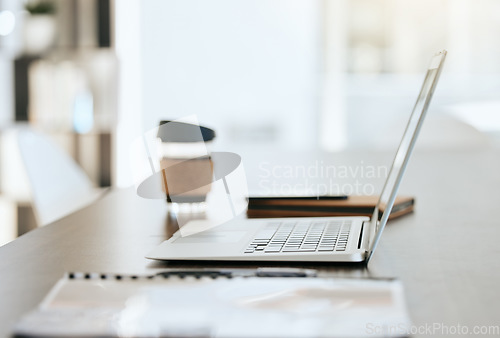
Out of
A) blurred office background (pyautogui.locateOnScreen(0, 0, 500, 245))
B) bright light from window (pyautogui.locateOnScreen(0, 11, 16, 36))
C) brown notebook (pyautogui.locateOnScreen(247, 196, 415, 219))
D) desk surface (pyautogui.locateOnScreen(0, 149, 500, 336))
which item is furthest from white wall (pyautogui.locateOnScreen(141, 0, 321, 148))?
brown notebook (pyautogui.locateOnScreen(247, 196, 415, 219))

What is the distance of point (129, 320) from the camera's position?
469mm

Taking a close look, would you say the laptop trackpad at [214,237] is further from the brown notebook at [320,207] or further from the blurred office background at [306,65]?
the blurred office background at [306,65]

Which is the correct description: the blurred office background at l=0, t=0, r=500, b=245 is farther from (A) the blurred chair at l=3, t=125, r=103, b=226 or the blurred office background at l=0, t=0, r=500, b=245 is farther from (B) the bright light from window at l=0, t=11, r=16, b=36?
(A) the blurred chair at l=3, t=125, r=103, b=226

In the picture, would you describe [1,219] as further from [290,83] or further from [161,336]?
[161,336]

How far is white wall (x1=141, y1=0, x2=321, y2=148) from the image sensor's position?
4227 millimetres

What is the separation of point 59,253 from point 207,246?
0.66 ft

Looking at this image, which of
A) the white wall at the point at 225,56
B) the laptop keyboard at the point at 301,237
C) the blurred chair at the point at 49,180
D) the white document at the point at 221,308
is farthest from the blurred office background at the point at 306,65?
the white document at the point at 221,308

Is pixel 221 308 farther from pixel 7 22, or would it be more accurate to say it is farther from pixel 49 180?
pixel 7 22

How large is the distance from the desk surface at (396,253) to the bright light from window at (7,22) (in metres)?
2.45

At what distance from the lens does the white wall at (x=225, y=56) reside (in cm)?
423

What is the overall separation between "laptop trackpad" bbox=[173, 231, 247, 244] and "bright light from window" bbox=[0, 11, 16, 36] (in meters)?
2.99

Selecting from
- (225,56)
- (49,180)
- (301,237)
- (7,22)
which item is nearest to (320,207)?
(301,237)

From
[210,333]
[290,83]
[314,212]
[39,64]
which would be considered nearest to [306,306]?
[210,333]

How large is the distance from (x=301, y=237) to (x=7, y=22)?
3.13 metres
